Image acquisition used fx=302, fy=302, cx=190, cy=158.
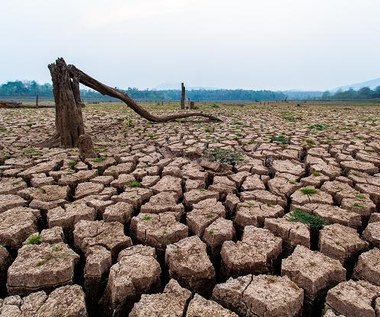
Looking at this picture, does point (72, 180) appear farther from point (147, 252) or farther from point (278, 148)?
point (278, 148)

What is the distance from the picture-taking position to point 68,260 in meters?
1.95

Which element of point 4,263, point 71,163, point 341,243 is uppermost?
point 71,163

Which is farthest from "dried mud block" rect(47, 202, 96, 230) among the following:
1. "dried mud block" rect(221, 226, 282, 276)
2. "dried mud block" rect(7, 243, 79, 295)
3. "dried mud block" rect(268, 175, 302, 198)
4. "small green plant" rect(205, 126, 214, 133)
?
"small green plant" rect(205, 126, 214, 133)

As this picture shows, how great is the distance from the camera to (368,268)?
190cm

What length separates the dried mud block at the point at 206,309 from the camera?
1567 mm

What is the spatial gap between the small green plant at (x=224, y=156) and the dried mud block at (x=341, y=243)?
189cm

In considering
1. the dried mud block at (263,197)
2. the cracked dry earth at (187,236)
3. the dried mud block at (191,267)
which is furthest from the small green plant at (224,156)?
the dried mud block at (191,267)

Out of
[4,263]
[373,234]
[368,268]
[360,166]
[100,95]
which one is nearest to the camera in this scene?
[368,268]

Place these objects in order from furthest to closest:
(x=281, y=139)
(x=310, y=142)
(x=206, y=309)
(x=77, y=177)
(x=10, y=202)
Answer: (x=281, y=139)
(x=310, y=142)
(x=77, y=177)
(x=10, y=202)
(x=206, y=309)

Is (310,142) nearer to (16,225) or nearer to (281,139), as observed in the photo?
(281,139)

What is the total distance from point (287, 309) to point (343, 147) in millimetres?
3995

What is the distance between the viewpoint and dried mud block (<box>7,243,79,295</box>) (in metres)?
1.79

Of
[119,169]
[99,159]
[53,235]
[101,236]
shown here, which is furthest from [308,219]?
[99,159]

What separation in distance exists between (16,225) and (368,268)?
2.51m
